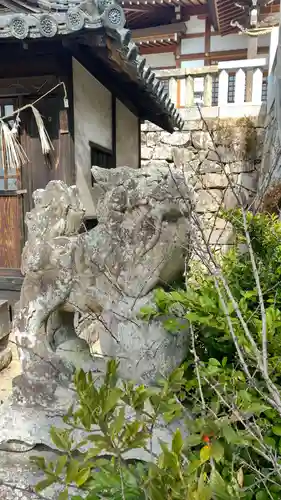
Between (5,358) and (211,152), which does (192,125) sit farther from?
(5,358)

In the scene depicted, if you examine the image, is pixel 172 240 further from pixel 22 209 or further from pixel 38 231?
pixel 22 209

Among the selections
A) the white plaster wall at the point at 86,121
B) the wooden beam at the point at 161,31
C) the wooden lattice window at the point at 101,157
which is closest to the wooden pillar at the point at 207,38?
the wooden beam at the point at 161,31

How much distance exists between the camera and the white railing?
313 inches

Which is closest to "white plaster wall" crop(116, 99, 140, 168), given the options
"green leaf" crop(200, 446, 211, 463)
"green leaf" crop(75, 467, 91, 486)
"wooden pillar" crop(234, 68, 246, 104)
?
"wooden pillar" crop(234, 68, 246, 104)

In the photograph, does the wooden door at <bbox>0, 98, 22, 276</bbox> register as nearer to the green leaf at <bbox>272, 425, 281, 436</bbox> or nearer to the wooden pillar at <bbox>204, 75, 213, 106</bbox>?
the green leaf at <bbox>272, 425, 281, 436</bbox>

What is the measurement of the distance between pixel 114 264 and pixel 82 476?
37.4 inches

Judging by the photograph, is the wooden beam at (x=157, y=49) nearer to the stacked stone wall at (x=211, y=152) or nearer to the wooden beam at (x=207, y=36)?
the wooden beam at (x=207, y=36)

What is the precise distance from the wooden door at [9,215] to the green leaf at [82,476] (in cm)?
369

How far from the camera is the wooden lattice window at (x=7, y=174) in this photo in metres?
4.34

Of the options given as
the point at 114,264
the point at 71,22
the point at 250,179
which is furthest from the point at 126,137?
the point at 114,264

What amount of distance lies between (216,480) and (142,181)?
49.0 inches

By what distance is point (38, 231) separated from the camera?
1996 millimetres

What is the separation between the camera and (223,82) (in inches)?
320

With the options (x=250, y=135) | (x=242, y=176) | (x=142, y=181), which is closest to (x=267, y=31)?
(x=250, y=135)
